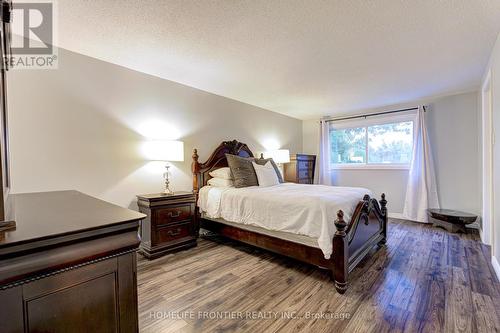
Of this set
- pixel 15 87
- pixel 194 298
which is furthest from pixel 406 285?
pixel 15 87

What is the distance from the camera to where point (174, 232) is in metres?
2.80

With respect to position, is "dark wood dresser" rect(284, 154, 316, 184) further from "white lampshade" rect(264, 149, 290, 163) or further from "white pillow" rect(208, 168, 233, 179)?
"white pillow" rect(208, 168, 233, 179)

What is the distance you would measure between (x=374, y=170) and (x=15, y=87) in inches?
217

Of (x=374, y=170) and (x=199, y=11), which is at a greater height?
(x=199, y=11)

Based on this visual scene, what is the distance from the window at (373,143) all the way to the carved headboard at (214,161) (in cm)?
247

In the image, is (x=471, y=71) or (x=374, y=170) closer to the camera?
(x=471, y=71)

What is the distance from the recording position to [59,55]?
227cm

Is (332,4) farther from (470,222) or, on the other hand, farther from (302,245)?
(470,222)

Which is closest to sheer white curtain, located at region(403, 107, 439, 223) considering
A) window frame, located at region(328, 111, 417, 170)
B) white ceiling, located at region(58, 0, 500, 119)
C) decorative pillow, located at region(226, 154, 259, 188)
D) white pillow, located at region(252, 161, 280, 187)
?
window frame, located at region(328, 111, 417, 170)

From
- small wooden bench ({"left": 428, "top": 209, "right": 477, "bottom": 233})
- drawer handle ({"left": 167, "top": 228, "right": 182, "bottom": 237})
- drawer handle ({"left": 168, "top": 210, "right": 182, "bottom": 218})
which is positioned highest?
drawer handle ({"left": 168, "top": 210, "right": 182, "bottom": 218})

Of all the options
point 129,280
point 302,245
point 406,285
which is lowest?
point 406,285

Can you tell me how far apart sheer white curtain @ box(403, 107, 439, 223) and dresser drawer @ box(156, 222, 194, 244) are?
155 inches

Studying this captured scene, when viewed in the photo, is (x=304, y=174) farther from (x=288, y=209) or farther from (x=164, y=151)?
(x=164, y=151)

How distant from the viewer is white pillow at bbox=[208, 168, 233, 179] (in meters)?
3.37
